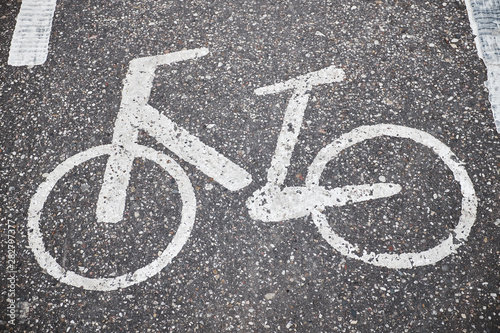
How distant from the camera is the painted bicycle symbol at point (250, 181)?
2613 millimetres

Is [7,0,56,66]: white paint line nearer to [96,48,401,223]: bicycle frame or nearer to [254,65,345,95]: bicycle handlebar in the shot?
[96,48,401,223]: bicycle frame

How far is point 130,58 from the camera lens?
337cm

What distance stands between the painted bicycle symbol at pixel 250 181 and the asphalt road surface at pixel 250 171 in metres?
0.02

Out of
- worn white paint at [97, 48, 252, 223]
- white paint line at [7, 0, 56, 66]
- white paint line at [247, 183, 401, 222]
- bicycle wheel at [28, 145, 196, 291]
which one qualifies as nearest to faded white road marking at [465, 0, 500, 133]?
white paint line at [247, 183, 401, 222]

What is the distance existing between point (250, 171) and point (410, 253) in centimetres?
149

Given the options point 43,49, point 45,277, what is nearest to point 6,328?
Answer: point 45,277

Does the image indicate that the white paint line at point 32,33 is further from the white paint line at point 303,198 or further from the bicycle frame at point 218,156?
the white paint line at point 303,198

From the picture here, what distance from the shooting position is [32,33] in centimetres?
358

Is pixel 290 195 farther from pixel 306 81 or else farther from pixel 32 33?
pixel 32 33

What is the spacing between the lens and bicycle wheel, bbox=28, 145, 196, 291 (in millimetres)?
2596

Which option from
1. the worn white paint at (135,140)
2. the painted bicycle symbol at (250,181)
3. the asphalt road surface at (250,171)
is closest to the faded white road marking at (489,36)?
the asphalt road surface at (250,171)

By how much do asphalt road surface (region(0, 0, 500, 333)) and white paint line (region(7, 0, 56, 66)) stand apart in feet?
0.19

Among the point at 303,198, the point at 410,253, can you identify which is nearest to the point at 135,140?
the point at 303,198

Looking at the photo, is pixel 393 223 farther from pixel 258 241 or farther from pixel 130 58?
pixel 130 58
